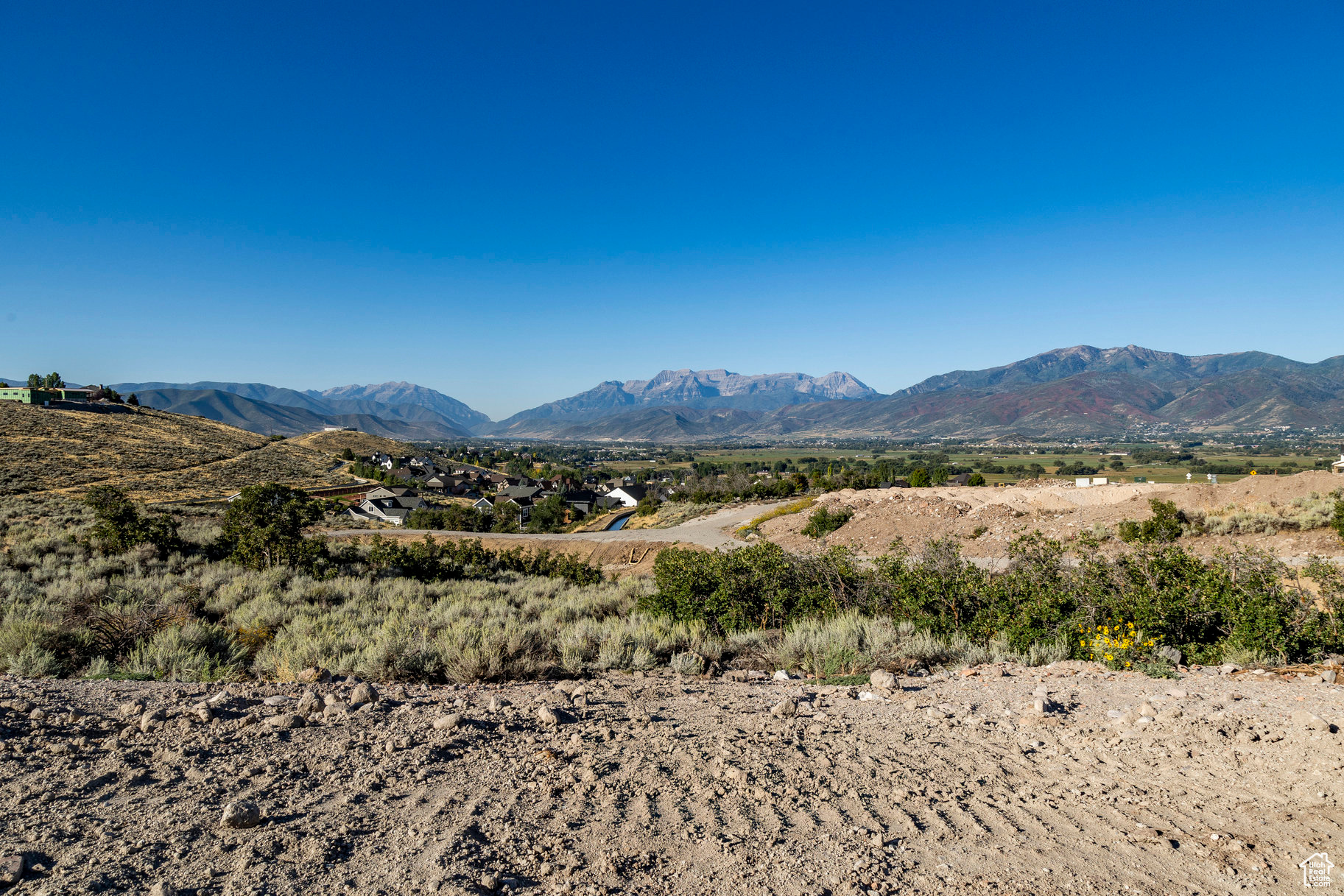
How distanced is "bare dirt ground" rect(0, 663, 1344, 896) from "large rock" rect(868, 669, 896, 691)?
60 cm

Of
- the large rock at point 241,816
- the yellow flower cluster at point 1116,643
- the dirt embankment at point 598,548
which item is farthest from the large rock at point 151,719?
the dirt embankment at point 598,548

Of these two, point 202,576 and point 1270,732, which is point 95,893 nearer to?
point 1270,732

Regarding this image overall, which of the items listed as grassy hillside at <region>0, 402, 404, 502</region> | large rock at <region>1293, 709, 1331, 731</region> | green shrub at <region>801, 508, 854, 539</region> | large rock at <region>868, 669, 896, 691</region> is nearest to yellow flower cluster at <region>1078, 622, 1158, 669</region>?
large rock at <region>1293, 709, 1331, 731</region>

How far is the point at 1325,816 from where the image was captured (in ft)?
11.4

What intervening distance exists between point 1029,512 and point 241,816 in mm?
33271

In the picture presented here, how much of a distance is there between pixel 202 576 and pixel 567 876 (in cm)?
1368

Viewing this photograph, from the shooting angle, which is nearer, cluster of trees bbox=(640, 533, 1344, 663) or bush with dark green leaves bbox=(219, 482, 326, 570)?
cluster of trees bbox=(640, 533, 1344, 663)

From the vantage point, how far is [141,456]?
55.8 m

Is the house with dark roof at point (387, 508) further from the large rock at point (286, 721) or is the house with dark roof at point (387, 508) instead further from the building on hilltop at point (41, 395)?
the large rock at point (286, 721)

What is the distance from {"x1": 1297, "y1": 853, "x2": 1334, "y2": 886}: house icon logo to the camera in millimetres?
3021

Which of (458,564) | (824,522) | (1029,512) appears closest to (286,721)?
(458,564)

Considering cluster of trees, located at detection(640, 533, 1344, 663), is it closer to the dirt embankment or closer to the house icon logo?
the house icon logo

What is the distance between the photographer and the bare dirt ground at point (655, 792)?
2.96 m

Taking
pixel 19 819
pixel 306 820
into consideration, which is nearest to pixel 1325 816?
pixel 306 820
